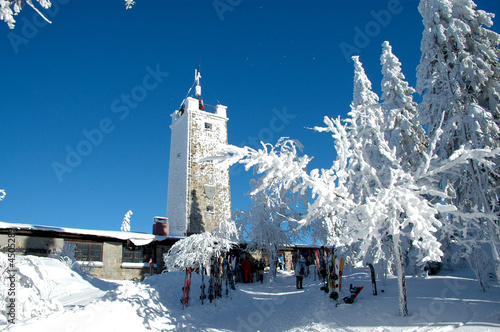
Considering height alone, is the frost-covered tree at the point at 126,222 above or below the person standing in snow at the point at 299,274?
above

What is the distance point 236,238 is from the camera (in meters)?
21.3

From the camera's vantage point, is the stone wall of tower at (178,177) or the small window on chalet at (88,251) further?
the stone wall of tower at (178,177)

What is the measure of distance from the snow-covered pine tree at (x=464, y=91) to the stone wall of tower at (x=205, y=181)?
16.6 m

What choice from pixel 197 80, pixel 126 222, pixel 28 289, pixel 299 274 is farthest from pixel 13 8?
pixel 126 222

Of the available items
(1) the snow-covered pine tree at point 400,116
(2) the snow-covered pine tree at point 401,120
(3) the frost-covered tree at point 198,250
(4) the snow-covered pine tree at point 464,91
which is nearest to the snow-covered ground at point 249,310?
(3) the frost-covered tree at point 198,250

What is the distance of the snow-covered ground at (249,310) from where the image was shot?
22.1 ft

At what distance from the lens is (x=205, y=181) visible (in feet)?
85.5

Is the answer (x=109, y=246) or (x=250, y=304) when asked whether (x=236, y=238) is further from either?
(x=250, y=304)

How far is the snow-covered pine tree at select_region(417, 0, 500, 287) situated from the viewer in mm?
9742

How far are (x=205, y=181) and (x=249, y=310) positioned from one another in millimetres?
16056

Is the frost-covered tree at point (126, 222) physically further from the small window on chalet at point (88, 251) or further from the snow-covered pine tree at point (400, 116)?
the snow-covered pine tree at point (400, 116)

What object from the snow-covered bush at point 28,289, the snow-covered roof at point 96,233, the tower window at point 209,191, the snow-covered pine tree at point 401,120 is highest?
the snow-covered pine tree at point 401,120

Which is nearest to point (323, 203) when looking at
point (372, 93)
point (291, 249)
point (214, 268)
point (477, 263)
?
point (477, 263)

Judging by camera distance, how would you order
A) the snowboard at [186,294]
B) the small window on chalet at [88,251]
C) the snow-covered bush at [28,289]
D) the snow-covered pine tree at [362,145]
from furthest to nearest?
1. the small window on chalet at [88,251]
2. the snowboard at [186,294]
3. the snow-covered bush at [28,289]
4. the snow-covered pine tree at [362,145]
